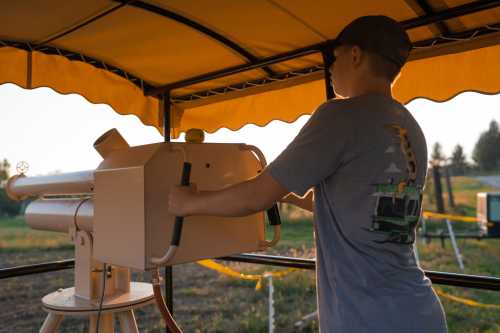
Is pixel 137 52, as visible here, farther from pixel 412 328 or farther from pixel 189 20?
pixel 412 328

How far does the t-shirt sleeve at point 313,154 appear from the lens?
3.90 feet

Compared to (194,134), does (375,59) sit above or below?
above

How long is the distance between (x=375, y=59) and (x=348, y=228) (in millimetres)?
525

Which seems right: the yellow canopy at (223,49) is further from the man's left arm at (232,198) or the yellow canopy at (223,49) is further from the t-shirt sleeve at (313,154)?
the man's left arm at (232,198)

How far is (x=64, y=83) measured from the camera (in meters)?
2.80

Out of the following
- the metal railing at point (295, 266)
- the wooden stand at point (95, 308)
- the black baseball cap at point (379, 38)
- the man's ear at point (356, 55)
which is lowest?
the wooden stand at point (95, 308)

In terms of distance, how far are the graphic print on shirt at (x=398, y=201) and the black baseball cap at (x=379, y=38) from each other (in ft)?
0.75

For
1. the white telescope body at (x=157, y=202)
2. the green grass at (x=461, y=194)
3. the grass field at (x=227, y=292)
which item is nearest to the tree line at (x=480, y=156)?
the green grass at (x=461, y=194)

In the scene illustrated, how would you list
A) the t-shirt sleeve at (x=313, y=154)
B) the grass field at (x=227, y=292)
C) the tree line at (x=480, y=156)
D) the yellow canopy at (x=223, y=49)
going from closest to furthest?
the t-shirt sleeve at (x=313, y=154) → the yellow canopy at (x=223, y=49) → the grass field at (x=227, y=292) → the tree line at (x=480, y=156)

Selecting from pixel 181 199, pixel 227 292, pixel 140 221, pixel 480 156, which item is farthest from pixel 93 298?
pixel 480 156

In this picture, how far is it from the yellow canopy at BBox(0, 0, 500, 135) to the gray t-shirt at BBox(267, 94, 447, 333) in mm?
933

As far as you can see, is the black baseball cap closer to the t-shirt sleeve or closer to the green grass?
the t-shirt sleeve

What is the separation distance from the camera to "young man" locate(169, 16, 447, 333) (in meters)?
1.21

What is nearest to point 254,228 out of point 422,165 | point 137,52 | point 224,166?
point 224,166
